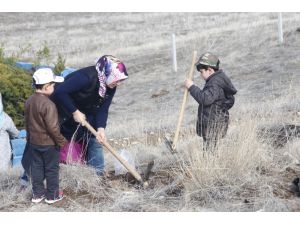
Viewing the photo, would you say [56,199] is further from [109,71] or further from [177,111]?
[177,111]

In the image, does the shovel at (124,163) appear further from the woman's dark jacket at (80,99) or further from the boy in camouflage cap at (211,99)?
the boy in camouflage cap at (211,99)

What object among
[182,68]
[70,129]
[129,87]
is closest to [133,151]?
[70,129]

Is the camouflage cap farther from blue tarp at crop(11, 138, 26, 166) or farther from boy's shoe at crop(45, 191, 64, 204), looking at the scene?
blue tarp at crop(11, 138, 26, 166)

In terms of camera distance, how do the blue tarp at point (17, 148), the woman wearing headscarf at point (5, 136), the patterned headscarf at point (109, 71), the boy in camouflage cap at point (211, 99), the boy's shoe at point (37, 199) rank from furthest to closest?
the blue tarp at point (17, 148)
the woman wearing headscarf at point (5, 136)
the boy in camouflage cap at point (211, 99)
the patterned headscarf at point (109, 71)
the boy's shoe at point (37, 199)

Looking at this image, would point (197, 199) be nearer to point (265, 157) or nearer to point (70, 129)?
point (265, 157)

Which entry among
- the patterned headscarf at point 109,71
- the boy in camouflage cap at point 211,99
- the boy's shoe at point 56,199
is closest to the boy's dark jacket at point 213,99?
the boy in camouflage cap at point 211,99

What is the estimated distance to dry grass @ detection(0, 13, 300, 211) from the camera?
5195 mm

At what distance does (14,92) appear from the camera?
9.94 m

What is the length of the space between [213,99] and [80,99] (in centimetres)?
129

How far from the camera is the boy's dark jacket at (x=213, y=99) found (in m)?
5.74

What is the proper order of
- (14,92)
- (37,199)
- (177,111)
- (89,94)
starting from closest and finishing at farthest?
(37,199), (89,94), (14,92), (177,111)

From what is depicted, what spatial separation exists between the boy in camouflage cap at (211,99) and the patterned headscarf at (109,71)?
71cm

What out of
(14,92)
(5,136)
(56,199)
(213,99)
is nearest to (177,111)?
(14,92)

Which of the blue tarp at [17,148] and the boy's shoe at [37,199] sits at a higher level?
the boy's shoe at [37,199]
